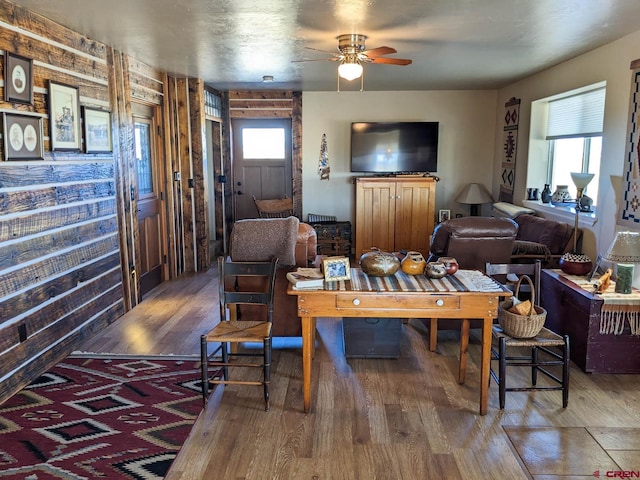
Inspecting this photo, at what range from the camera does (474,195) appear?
7.28 meters

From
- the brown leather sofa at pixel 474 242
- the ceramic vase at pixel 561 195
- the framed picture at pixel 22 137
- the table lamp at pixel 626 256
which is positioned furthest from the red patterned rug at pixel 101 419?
the ceramic vase at pixel 561 195

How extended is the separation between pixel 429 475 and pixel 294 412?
881mm

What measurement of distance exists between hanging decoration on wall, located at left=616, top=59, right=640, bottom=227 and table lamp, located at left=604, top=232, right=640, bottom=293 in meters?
0.44

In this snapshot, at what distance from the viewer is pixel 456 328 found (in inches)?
161

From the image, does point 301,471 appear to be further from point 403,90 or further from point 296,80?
point 403,90

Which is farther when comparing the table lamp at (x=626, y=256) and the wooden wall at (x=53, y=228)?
the table lamp at (x=626, y=256)

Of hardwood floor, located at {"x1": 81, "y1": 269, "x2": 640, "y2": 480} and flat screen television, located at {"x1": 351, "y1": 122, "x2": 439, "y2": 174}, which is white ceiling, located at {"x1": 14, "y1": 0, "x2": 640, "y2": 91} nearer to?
flat screen television, located at {"x1": 351, "y1": 122, "x2": 439, "y2": 174}

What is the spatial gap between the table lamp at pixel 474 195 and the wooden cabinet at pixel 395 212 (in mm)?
517

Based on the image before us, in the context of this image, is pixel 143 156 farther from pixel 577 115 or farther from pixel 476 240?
pixel 577 115

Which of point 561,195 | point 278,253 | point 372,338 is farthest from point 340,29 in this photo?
point 561,195

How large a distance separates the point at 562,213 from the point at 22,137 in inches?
185

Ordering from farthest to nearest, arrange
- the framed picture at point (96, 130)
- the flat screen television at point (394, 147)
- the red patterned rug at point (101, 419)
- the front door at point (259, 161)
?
the front door at point (259, 161) < the flat screen television at point (394, 147) < the framed picture at point (96, 130) < the red patterned rug at point (101, 419)

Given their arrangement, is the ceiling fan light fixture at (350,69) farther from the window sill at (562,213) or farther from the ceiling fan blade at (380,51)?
the window sill at (562,213)

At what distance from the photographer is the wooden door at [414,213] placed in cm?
712
